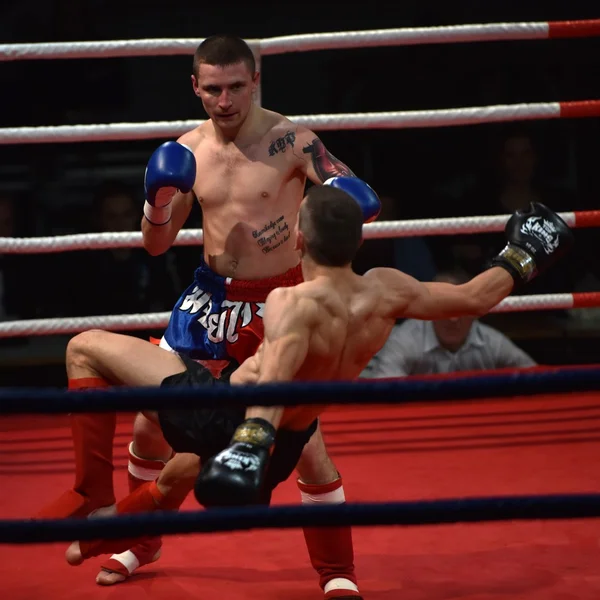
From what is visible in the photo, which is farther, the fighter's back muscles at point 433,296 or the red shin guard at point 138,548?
the red shin guard at point 138,548

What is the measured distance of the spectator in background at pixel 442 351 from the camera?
3312 millimetres

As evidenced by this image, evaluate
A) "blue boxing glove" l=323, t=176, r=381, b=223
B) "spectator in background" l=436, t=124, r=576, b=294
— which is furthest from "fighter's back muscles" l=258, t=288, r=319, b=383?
"spectator in background" l=436, t=124, r=576, b=294

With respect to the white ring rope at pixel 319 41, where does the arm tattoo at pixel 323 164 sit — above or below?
below

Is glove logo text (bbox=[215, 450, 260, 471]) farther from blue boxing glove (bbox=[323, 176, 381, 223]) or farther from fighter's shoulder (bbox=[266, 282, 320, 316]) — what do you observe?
blue boxing glove (bbox=[323, 176, 381, 223])

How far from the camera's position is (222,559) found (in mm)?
2139

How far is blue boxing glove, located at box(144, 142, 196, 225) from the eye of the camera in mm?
2029

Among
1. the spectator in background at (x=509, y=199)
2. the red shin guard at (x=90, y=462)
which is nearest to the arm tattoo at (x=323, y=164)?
the red shin guard at (x=90, y=462)

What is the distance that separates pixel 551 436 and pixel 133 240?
125cm

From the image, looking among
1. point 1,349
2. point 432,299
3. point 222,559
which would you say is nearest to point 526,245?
point 432,299

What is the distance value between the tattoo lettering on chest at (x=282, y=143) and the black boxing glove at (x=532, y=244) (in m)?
0.53

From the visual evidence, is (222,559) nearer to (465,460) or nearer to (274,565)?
(274,565)

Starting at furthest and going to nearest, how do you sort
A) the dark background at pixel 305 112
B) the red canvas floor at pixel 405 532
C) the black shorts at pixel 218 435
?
the dark background at pixel 305 112 → the red canvas floor at pixel 405 532 → the black shorts at pixel 218 435

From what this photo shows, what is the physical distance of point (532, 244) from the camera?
6.20 ft

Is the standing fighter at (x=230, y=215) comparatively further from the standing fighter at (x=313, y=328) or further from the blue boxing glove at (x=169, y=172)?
the standing fighter at (x=313, y=328)
